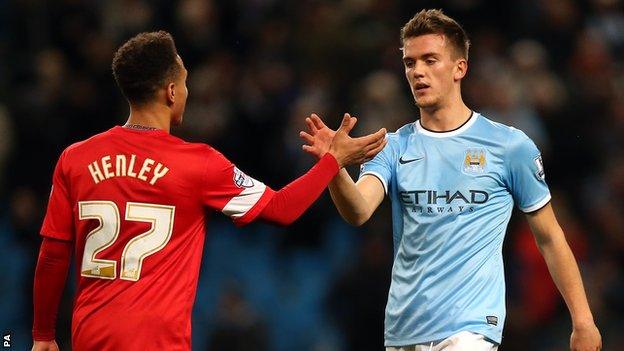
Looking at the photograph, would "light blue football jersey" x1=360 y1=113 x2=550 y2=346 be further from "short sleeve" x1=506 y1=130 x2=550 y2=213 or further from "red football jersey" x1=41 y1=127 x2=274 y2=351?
"red football jersey" x1=41 y1=127 x2=274 y2=351

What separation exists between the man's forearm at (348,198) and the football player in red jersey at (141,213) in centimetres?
31

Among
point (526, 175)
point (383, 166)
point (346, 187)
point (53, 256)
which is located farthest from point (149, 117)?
point (526, 175)

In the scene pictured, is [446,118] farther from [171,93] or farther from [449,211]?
[171,93]

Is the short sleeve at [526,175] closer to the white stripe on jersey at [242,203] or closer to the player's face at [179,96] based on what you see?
the white stripe on jersey at [242,203]

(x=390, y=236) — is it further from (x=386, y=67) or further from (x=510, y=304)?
(x=386, y=67)

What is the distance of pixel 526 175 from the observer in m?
5.71

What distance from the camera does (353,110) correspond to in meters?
10.3

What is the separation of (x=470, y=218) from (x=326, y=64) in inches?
204

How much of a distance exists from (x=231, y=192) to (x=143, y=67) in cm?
64

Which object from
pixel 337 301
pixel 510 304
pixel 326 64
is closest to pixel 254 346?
pixel 337 301

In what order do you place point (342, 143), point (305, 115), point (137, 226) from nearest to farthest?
point (137, 226)
point (342, 143)
point (305, 115)

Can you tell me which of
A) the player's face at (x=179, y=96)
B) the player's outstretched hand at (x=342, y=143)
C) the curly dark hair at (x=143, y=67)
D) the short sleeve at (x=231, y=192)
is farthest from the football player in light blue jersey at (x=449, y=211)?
the curly dark hair at (x=143, y=67)

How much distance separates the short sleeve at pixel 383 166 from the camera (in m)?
5.79

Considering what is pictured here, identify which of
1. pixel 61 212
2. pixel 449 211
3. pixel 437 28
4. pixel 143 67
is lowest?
pixel 61 212
